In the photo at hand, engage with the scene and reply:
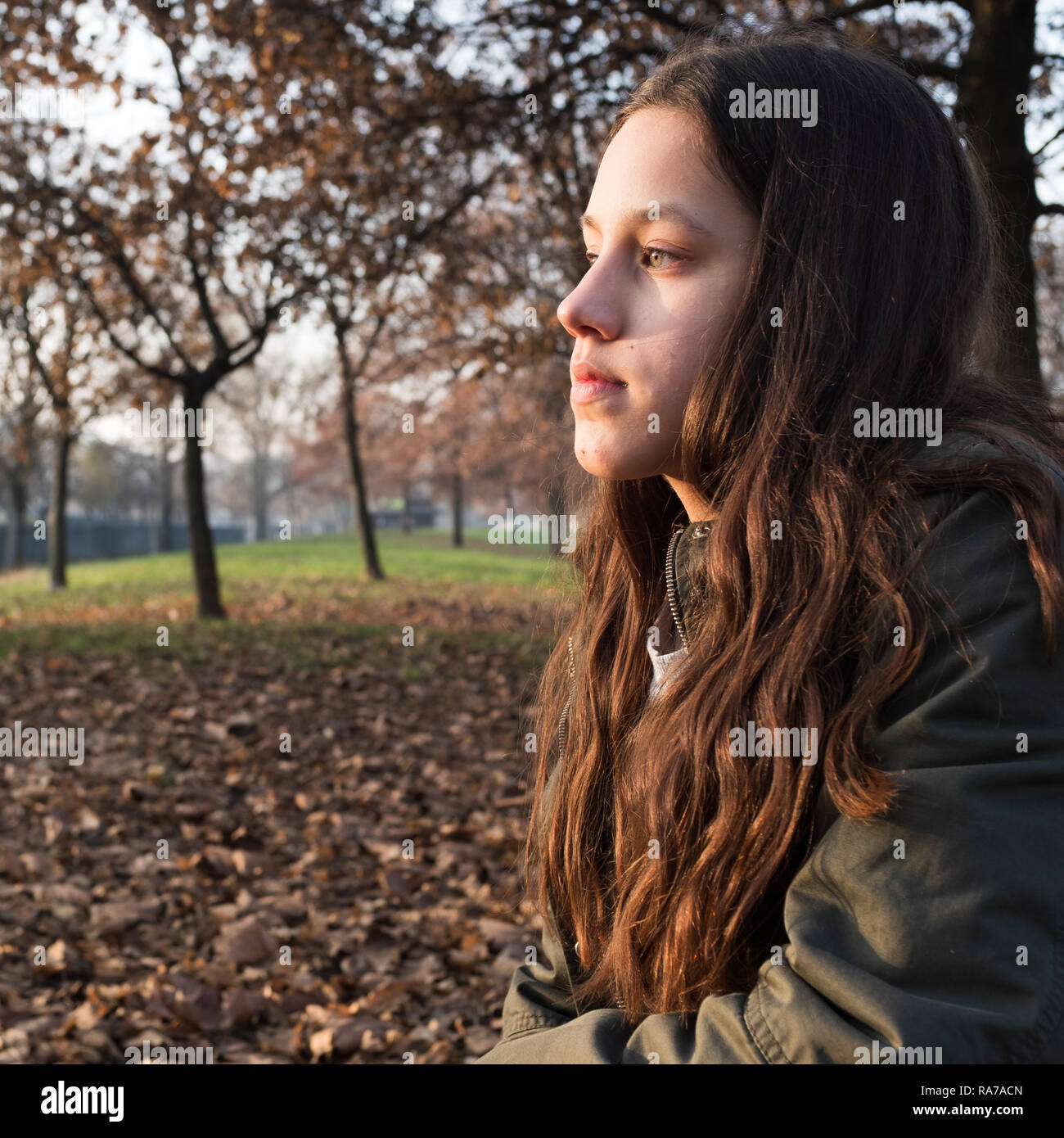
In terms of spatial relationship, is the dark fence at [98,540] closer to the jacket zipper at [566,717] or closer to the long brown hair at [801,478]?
the jacket zipper at [566,717]

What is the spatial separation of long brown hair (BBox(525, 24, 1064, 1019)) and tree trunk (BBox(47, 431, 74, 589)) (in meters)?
20.9

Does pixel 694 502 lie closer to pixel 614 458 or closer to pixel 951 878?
pixel 614 458

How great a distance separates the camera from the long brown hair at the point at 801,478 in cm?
121

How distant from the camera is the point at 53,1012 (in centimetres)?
370

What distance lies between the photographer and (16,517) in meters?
33.1

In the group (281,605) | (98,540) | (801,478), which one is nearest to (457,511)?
(98,540)

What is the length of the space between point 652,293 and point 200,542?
13.1m

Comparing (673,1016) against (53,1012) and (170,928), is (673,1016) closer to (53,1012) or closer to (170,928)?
(53,1012)

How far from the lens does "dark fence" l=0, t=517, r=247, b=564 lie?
4247 centimetres

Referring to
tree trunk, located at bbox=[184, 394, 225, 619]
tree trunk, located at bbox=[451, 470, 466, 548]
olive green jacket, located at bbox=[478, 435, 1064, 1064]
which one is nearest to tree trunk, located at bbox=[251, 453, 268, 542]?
tree trunk, located at bbox=[451, 470, 466, 548]
